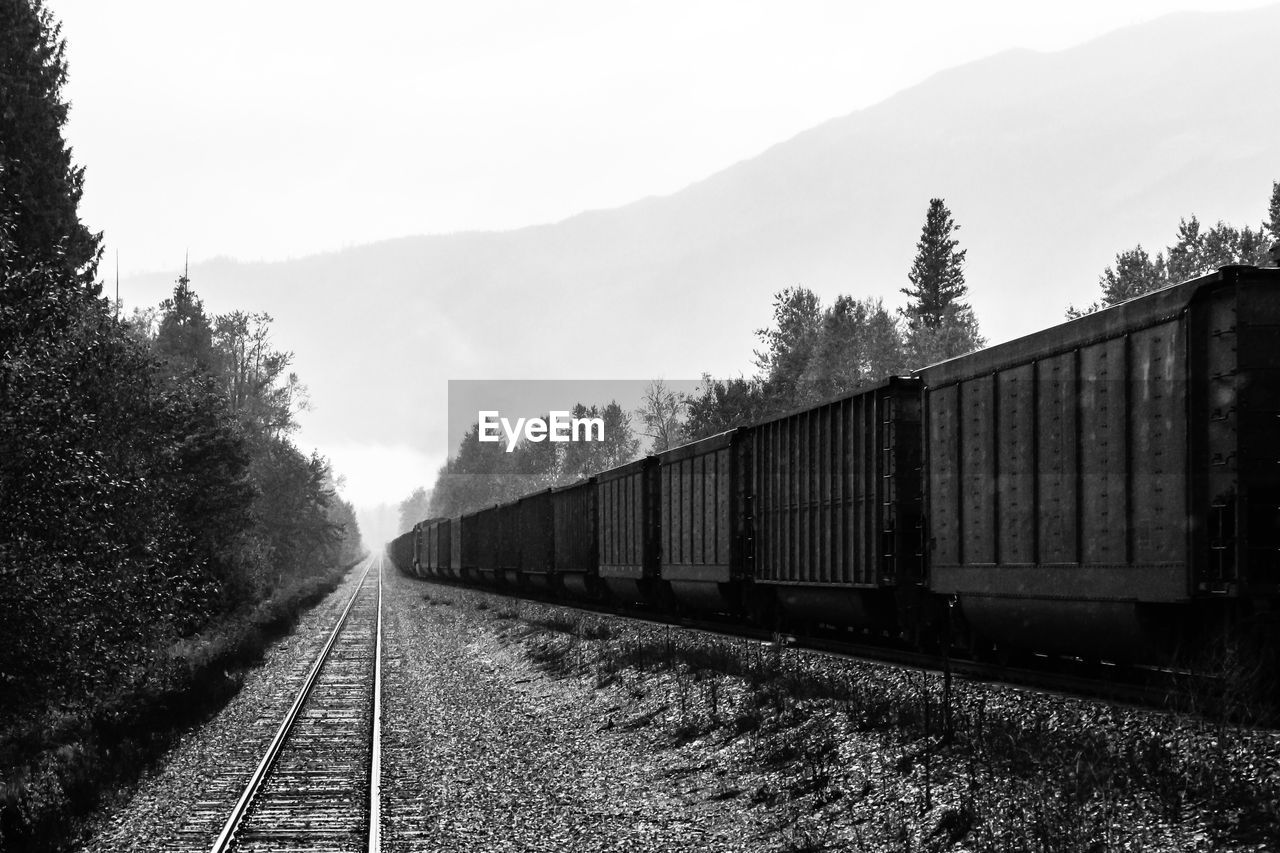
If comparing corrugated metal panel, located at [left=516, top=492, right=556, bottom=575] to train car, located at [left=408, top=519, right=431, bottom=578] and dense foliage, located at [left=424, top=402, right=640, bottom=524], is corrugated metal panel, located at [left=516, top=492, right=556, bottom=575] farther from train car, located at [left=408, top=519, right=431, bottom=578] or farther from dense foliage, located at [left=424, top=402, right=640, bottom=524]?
dense foliage, located at [left=424, top=402, right=640, bottom=524]

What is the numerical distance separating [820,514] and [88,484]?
35.8ft

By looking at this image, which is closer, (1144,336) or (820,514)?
(1144,336)

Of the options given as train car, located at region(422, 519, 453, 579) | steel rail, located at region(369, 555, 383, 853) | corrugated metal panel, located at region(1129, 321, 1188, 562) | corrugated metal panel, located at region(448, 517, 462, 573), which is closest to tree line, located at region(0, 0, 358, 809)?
steel rail, located at region(369, 555, 383, 853)

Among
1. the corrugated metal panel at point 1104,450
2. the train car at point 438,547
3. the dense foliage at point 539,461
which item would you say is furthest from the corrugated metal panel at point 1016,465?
the dense foliage at point 539,461

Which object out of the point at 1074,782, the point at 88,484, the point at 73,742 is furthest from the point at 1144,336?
the point at 73,742

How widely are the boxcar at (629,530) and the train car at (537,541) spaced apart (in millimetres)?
7054

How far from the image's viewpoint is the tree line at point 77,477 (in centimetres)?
1691

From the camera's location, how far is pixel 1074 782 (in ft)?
29.2

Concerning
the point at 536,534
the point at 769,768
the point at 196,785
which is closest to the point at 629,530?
the point at 536,534

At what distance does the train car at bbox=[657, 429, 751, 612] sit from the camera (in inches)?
891

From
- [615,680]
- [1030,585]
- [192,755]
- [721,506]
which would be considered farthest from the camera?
[721,506]

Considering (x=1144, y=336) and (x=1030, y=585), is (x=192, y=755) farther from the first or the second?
(x=1144, y=336)

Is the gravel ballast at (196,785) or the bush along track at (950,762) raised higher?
the bush along track at (950,762)

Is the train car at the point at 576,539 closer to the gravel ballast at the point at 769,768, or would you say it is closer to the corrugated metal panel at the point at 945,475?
the gravel ballast at the point at 769,768
